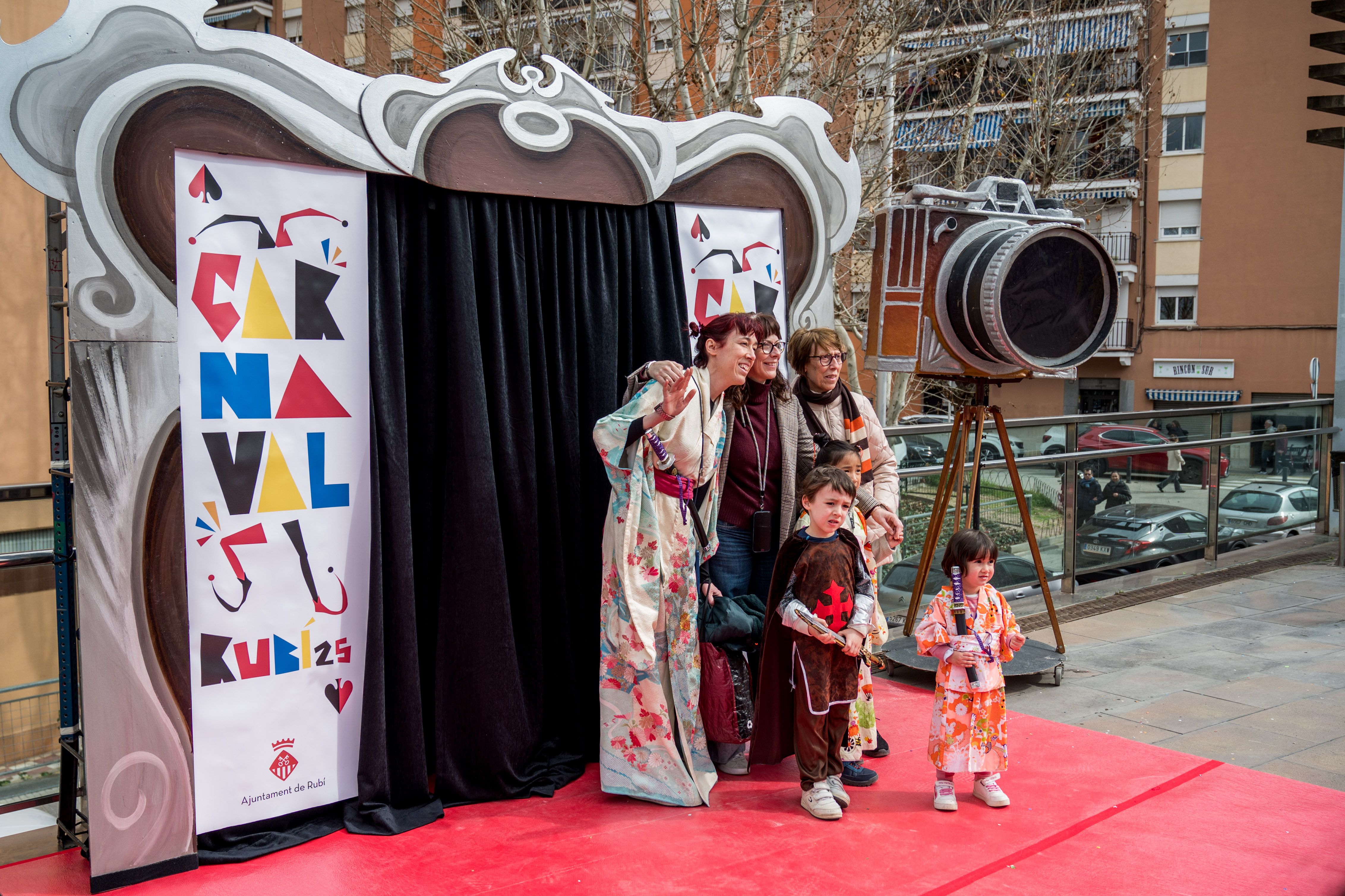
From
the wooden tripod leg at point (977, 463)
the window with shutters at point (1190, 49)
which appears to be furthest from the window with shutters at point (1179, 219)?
the wooden tripod leg at point (977, 463)

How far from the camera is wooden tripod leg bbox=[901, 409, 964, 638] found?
515 centimetres

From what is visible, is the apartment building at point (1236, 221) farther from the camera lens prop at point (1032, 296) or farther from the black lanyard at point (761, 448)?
the black lanyard at point (761, 448)

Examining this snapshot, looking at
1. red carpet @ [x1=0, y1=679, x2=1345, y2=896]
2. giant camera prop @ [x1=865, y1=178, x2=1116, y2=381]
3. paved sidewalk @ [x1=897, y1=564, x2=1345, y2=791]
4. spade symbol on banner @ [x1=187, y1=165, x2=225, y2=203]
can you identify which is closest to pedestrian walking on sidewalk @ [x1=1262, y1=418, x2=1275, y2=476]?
paved sidewalk @ [x1=897, y1=564, x2=1345, y2=791]

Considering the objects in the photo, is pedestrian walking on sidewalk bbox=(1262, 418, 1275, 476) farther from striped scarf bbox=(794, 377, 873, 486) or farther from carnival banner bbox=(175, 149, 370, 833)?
carnival banner bbox=(175, 149, 370, 833)

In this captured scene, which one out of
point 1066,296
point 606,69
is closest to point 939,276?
point 1066,296

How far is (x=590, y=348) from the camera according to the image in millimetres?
4086

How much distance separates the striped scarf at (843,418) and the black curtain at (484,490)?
2.15 ft

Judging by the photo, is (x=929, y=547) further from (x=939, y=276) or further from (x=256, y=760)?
(x=256, y=760)

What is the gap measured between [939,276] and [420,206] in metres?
2.45

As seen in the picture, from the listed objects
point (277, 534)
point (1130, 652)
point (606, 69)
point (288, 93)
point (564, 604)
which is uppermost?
point (606, 69)

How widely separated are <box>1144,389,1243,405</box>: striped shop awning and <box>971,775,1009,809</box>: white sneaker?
81.2ft

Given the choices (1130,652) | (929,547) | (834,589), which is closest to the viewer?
(834,589)

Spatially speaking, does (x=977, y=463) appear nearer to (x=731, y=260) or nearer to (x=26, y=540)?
(x=731, y=260)

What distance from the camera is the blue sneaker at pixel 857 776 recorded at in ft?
12.9
